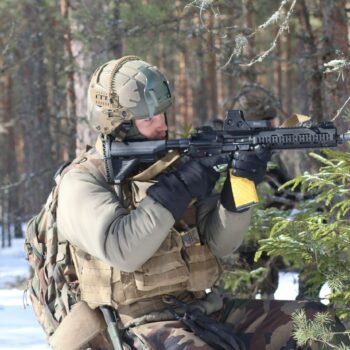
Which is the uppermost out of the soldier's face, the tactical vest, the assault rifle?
the soldier's face

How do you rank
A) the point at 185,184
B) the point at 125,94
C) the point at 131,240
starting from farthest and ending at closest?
the point at 125,94
the point at 185,184
the point at 131,240

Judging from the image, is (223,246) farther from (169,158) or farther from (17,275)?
(17,275)

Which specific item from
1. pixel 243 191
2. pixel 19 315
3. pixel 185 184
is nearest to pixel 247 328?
pixel 243 191

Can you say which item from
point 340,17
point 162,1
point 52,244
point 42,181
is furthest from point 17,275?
point 52,244

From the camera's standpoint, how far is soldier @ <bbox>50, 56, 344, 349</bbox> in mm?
3232

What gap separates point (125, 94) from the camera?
11.5ft

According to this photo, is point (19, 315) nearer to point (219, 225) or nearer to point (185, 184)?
point (219, 225)

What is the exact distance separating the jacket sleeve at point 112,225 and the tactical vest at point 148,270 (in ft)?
0.43

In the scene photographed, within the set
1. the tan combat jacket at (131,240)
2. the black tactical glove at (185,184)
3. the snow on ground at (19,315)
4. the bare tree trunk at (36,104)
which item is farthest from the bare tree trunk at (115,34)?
the bare tree trunk at (36,104)

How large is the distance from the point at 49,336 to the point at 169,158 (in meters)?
1.12

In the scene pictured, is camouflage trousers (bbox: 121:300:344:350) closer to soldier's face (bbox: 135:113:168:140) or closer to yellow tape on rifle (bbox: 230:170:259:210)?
yellow tape on rifle (bbox: 230:170:259:210)

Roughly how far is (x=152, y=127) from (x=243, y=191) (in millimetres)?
594

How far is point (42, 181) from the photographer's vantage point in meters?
14.6

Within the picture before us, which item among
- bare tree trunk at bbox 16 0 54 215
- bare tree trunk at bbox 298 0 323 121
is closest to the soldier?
bare tree trunk at bbox 298 0 323 121
